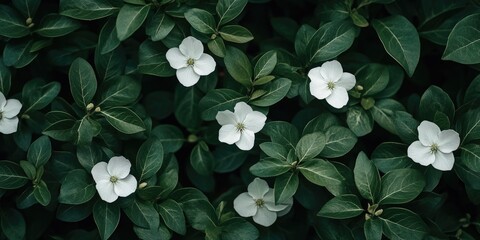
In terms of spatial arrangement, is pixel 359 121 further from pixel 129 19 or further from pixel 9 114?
pixel 9 114

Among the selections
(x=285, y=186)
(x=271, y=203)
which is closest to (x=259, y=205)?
(x=271, y=203)

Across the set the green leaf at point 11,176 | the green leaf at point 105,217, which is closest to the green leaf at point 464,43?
the green leaf at point 105,217

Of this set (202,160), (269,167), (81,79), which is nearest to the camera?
(269,167)

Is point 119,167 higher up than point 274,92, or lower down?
lower down

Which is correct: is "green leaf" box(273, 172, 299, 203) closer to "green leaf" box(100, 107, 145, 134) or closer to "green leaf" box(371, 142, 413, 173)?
"green leaf" box(371, 142, 413, 173)

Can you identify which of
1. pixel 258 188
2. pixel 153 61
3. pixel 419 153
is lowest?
pixel 258 188

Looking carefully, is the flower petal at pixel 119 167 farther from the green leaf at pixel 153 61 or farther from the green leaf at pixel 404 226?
the green leaf at pixel 404 226

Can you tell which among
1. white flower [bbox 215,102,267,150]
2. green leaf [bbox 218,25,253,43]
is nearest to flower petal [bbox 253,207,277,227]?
white flower [bbox 215,102,267,150]

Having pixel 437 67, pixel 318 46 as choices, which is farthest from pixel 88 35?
pixel 437 67

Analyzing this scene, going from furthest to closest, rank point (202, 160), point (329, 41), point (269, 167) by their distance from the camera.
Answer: point (202, 160), point (329, 41), point (269, 167)
